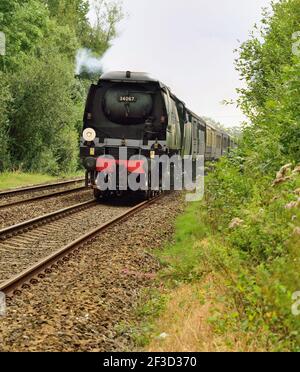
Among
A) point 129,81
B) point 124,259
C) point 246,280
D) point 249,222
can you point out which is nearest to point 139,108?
point 129,81

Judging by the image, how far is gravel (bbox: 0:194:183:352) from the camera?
17.3 ft

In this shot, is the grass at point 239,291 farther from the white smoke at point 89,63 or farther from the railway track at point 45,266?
the white smoke at point 89,63

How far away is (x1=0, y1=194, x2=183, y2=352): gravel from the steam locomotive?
581 cm

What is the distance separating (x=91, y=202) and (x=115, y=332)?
36.2 ft

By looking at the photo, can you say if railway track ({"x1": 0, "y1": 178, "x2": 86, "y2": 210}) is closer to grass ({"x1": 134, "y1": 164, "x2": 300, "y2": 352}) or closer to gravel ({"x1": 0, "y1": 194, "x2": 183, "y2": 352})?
gravel ({"x1": 0, "y1": 194, "x2": 183, "y2": 352})

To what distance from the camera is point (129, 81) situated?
1677cm

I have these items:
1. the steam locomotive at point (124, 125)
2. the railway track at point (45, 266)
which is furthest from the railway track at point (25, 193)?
the railway track at point (45, 266)

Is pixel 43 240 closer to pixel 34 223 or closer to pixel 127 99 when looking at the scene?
pixel 34 223

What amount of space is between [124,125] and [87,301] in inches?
423

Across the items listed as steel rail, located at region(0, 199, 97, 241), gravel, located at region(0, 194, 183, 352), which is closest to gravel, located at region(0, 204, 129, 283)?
steel rail, located at region(0, 199, 97, 241)

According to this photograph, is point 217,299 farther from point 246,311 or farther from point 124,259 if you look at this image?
point 124,259

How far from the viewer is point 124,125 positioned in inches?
664

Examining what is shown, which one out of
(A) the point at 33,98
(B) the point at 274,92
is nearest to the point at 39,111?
(A) the point at 33,98

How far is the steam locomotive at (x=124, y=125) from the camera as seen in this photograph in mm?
16312
